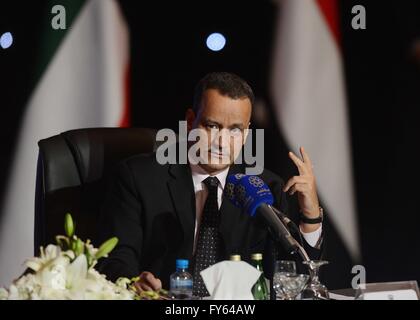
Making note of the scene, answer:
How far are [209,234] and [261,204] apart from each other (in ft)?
1.96

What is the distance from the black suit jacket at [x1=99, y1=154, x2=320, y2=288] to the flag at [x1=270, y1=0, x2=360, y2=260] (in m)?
0.96

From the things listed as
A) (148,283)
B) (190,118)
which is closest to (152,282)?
(148,283)

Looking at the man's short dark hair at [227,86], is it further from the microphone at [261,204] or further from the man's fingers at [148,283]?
the man's fingers at [148,283]

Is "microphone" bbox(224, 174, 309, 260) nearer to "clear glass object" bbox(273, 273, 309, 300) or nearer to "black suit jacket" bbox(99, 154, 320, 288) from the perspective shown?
"clear glass object" bbox(273, 273, 309, 300)

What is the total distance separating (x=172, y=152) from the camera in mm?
2793

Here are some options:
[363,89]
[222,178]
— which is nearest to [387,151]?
[363,89]

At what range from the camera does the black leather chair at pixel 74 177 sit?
2.60 m

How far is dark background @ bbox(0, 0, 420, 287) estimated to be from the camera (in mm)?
3398

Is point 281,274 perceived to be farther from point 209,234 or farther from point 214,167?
point 214,167

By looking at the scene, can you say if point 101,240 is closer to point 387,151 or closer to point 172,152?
point 172,152

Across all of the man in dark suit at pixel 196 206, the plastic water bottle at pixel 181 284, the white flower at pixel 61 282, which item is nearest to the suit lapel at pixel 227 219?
the man in dark suit at pixel 196 206

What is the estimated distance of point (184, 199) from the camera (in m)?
2.61

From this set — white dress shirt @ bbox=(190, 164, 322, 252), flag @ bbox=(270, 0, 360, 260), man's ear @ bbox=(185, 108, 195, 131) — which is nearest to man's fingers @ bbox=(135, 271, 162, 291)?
white dress shirt @ bbox=(190, 164, 322, 252)
